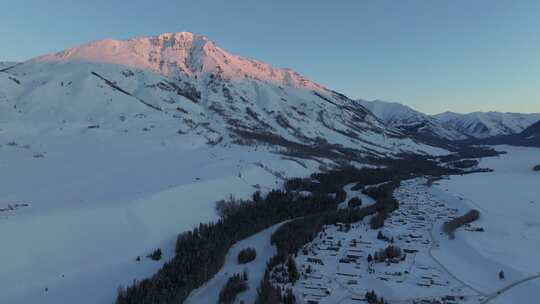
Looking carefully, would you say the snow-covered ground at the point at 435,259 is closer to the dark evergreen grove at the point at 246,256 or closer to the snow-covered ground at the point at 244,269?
the snow-covered ground at the point at 244,269

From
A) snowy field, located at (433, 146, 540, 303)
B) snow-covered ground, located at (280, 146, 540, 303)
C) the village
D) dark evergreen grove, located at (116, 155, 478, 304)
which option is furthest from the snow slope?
snowy field, located at (433, 146, 540, 303)

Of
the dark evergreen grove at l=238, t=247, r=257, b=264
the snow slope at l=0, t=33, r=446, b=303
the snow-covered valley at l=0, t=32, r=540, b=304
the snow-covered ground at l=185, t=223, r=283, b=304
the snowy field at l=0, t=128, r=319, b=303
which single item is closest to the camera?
the snowy field at l=0, t=128, r=319, b=303

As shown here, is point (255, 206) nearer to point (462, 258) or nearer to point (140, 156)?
point (140, 156)

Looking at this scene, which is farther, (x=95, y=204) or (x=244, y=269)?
(x=95, y=204)

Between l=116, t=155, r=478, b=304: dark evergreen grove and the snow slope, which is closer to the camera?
l=116, t=155, r=478, b=304: dark evergreen grove

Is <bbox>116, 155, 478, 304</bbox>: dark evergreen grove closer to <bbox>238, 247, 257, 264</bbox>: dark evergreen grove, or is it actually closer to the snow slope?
<bbox>238, 247, 257, 264</bbox>: dark evergreen grove

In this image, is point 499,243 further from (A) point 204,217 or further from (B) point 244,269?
(A) point 204,217

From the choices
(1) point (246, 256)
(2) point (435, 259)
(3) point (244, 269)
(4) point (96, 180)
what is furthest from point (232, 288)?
(4) point (96, 180)

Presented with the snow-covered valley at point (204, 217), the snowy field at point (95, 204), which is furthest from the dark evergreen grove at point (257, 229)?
the snowy field at point (95, 204)
